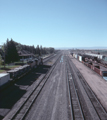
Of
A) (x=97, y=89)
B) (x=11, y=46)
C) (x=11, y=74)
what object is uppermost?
(x=11, y=46)

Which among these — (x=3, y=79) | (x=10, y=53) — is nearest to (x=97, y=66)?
(x=3, y=79)

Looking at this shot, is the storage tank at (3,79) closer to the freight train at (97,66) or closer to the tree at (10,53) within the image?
the freight train at (97,66)

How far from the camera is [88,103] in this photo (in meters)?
15.0

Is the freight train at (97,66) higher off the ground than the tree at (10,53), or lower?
lower

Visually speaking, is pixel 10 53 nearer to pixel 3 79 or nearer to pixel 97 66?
pixel 3 79

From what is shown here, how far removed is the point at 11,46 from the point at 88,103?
47.2m

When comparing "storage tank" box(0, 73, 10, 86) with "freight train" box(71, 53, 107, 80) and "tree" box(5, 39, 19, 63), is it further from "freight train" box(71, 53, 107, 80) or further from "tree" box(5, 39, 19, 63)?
"tree" box(5, 39, 19, 63)

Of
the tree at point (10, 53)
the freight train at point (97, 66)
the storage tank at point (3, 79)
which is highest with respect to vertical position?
the tree at point (10, 53)

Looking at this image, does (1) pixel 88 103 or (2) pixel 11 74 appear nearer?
(1) pixel 88 103

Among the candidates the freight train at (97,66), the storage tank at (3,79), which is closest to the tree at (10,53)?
the storage tank at (3,79)

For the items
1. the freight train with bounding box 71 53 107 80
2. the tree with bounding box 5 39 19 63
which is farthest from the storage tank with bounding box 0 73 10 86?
the tree with bounding box 5 39 19 63

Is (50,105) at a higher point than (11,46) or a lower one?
lower

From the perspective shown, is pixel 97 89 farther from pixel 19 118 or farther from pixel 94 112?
pixel 19 118

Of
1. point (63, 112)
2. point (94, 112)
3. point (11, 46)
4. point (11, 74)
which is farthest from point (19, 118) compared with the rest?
point (11, 46)
